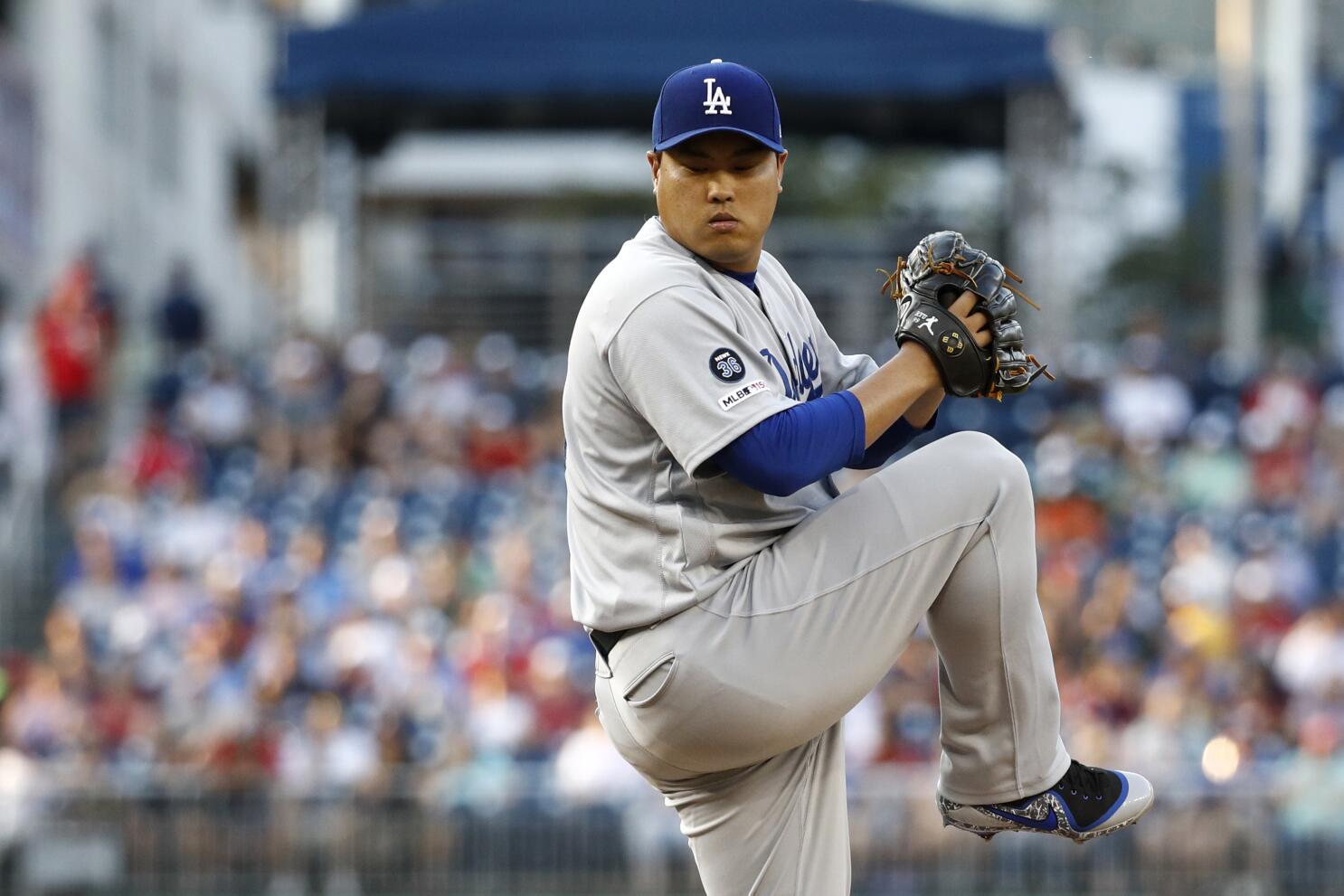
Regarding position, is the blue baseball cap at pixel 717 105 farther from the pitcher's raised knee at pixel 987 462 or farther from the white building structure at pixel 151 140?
the white building structure at pixel 151 140

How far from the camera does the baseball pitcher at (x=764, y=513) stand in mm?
3607

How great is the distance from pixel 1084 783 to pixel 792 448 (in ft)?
3.23

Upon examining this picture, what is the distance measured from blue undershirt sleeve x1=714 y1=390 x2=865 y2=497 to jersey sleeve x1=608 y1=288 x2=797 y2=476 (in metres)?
0.03

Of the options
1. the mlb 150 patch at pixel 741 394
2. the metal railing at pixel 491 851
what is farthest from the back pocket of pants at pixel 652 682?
the metal railing at pixel 491 851

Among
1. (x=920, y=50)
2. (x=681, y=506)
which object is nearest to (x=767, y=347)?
(x=681, y=506)

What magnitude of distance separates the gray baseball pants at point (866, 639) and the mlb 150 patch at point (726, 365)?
38 cm

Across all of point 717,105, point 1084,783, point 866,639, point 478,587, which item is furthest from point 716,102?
point 478,587

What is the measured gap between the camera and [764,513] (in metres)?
3.82

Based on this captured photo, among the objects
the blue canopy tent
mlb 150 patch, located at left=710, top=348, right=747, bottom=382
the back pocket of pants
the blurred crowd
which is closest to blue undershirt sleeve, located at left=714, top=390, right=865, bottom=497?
mlb 150 patch, located at left=710, top=348, right=747, bottom=382

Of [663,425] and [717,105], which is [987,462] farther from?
[717,105]

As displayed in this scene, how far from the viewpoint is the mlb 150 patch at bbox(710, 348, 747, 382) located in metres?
3.58

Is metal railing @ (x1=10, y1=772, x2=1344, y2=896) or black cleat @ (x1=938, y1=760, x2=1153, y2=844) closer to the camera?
black cleat @ (x1=938, y1=760, x2=1153, y2=844)

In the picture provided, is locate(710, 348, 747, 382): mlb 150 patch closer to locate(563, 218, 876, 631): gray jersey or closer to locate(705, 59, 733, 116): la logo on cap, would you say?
locate(563, 218, 876, 631): gray jersey

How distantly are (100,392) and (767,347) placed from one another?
1197 cm
